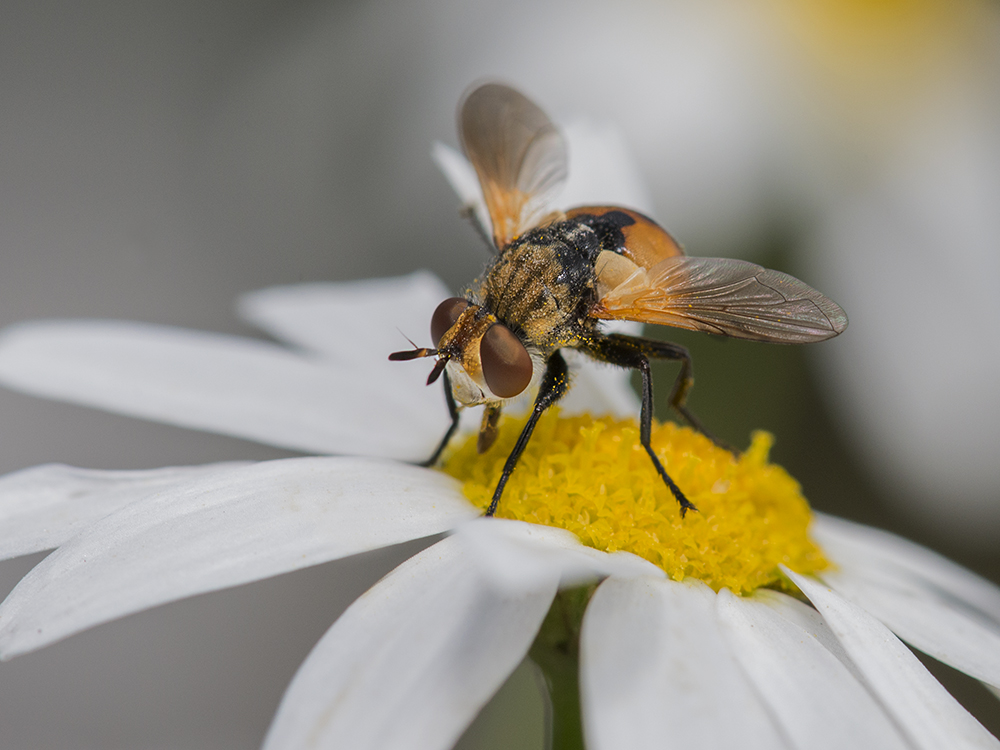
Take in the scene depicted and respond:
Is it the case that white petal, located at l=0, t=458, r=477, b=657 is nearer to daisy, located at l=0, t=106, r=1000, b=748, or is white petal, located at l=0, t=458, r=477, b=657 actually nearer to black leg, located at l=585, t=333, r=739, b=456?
daisy, located at l=0, t=106, r=1000, b=748

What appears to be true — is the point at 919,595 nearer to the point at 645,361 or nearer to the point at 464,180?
the point at 645,361

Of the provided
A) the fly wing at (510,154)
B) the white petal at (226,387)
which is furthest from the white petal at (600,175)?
the white petal at (226,387)

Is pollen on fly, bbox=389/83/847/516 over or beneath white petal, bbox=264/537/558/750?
over

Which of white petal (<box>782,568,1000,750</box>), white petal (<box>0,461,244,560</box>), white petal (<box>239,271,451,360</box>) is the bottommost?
white petal (<box>782,568,1000,750</box>)

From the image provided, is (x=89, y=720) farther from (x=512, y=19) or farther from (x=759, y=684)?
(x=512, y=19)

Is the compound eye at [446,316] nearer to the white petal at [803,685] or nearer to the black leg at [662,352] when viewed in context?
the black leg at [662,352]

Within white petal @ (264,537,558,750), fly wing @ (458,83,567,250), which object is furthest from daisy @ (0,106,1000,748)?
fly wing @ (458,83,567,250)

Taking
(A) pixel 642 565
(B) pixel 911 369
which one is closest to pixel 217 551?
(A) pixel 642 565
